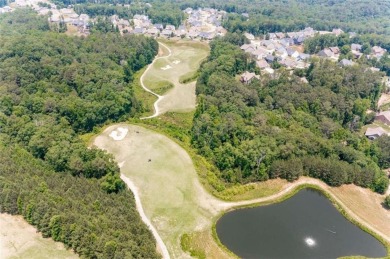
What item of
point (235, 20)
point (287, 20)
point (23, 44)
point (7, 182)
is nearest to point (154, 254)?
point (7, 182)

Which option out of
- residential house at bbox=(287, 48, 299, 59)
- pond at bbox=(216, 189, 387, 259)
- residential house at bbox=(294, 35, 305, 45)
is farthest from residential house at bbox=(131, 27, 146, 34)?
pond at bbox=(216, 189, 387, 259)

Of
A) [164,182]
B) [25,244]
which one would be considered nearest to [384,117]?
[164,182]

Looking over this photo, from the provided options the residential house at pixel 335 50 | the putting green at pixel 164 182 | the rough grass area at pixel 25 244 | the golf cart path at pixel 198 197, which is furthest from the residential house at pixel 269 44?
the rough grass area at pixel 25 244

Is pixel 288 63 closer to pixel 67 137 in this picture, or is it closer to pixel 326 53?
pixel 326 53

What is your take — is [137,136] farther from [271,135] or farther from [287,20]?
[287,20]

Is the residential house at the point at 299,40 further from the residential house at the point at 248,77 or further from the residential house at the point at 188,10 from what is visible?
the residential house at the point at 188,10
